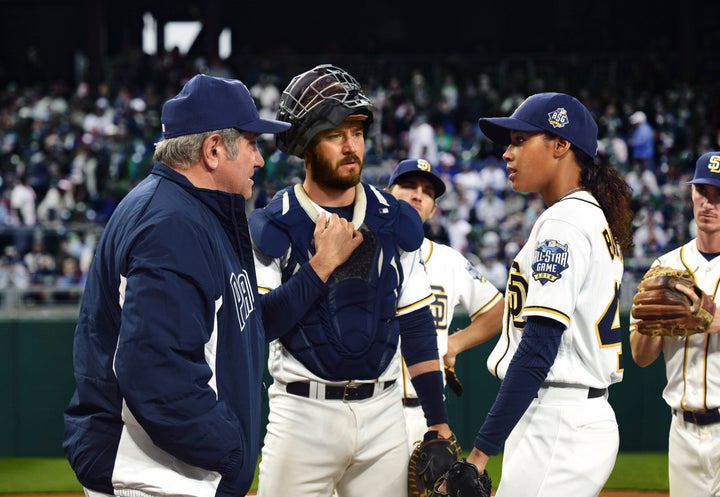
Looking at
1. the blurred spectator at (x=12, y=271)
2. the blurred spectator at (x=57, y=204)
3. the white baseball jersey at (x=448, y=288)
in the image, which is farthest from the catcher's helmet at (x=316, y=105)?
the blurred spectator at (x=57, y=204)

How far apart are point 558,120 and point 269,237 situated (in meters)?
0.98

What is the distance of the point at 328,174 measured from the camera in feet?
10.3

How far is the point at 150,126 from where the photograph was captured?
61.7 feet

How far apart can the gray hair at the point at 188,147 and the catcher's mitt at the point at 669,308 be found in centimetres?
198

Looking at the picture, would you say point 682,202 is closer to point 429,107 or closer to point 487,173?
point 487,173

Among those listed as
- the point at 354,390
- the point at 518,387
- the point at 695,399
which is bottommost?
the point at 695,399

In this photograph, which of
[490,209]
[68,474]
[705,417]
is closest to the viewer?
[705,417]

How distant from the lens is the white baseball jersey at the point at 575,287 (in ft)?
9.30

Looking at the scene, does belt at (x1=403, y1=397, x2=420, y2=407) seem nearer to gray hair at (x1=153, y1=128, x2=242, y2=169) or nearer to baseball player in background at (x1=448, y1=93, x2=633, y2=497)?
baseball player in background at (x1=448, y1=93, x2=633, y2=497)

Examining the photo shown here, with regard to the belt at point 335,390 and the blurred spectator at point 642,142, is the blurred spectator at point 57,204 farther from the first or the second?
the belt at point 335,390

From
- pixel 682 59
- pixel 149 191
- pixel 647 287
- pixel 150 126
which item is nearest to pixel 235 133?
pixel 149 191

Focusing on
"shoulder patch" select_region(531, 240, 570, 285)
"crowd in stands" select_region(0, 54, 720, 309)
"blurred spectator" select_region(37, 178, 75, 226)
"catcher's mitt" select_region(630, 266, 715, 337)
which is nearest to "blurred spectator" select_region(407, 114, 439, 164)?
"crowd in stands" select_region(0, 54, 720, 309)

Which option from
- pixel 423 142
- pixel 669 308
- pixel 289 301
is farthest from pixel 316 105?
pixel 423 142

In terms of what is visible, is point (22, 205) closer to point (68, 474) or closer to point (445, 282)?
point (68, 474)
